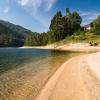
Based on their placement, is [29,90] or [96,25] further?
[96,25]

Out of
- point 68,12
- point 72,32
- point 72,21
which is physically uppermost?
point 68,12

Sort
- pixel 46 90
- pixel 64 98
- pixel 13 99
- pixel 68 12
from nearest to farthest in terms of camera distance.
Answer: pixel 64 98 < pixel 13 99 < pixel 46 90 < pixel 68 12

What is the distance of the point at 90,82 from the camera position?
14172 millimetres

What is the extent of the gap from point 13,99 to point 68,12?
12954 cm

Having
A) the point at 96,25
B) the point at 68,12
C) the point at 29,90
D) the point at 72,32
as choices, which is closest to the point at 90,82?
the point at 29,90

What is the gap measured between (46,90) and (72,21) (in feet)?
380

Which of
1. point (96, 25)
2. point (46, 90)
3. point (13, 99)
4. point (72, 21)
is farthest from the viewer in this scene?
point (72, 21)

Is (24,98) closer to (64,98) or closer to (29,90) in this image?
(29,90)

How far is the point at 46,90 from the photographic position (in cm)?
1410

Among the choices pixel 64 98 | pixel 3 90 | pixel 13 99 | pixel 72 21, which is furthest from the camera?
pixel 72 21

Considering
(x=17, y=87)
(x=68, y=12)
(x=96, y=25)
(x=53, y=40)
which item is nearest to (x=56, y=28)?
(x=53, y=40)

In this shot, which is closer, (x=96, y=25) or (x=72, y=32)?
(x=96, y=25)

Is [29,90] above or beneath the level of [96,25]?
beneath

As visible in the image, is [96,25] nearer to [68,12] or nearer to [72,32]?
[72,32]
